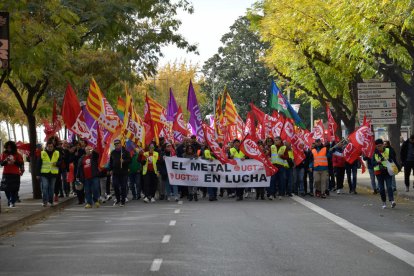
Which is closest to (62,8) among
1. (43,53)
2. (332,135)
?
(43,53)

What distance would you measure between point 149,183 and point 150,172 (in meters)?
0.35

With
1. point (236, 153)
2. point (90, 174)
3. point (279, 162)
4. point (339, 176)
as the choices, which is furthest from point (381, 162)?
point (90, 174)

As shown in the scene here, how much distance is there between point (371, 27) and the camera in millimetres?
19578

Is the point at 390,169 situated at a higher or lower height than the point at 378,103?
lower

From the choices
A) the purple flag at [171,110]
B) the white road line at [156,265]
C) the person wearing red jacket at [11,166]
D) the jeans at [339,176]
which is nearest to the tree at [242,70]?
the purple flag at [171,110]

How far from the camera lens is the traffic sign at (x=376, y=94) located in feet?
→ 77.7

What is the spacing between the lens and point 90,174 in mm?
20828

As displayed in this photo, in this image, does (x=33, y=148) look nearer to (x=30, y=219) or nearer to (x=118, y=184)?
(x=118, y=184)

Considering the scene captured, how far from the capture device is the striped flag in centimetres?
2141

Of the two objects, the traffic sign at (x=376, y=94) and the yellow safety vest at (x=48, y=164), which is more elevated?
the traffic sign at (x=376, y=94)

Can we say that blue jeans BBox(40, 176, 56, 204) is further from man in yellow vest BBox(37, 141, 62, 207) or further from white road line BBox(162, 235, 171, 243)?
white road line BBox(162, 235, 171, 243)

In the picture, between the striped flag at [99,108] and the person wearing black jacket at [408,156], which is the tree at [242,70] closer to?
the person wearing black jacket at [408,156]

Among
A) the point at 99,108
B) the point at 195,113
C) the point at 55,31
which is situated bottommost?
the point at 99,108

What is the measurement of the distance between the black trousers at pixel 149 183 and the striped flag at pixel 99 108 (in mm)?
1813
